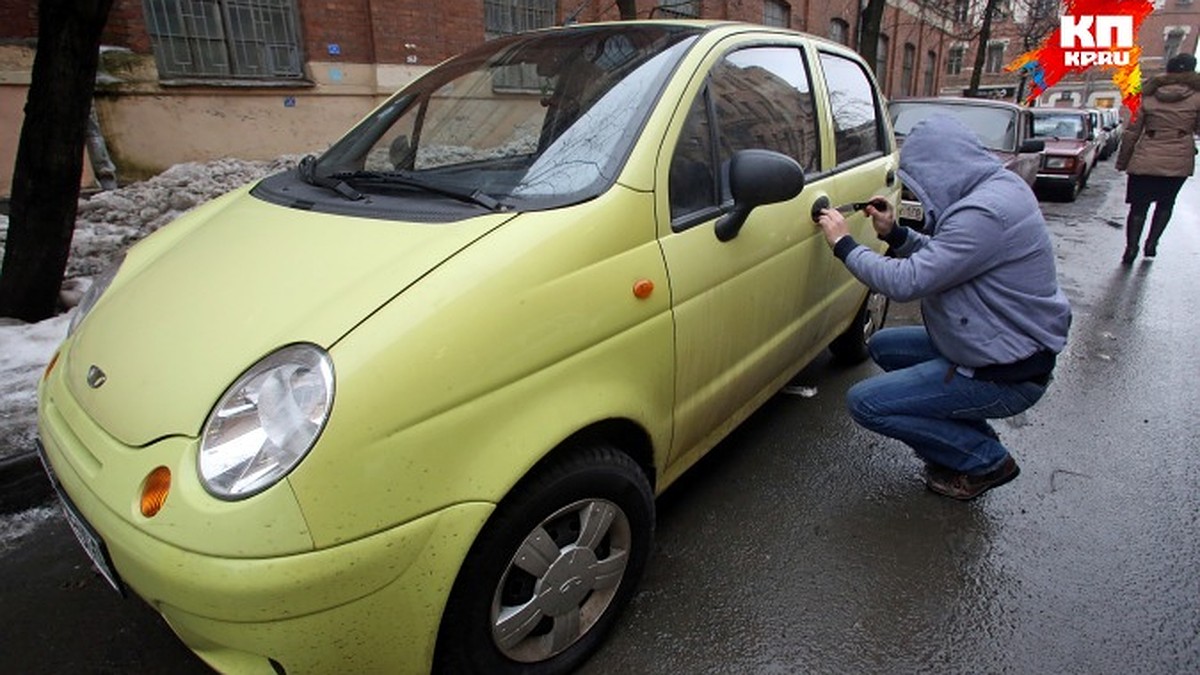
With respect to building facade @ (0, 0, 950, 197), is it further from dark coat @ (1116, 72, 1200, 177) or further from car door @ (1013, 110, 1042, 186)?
dark coat @ (1116, 72, 1200, 177)

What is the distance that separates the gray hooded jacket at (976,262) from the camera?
2.44 meters

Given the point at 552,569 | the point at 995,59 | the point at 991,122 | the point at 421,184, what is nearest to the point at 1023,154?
the point at 991,122

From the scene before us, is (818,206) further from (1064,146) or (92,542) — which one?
(1064,146)

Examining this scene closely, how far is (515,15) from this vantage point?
11188mm

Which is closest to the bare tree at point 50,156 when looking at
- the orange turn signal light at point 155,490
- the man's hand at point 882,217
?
the orange turn signal light at point 155,490

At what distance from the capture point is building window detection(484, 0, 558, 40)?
10876 millimetres

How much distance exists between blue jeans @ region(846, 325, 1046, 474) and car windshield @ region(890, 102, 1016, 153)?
6173 mm

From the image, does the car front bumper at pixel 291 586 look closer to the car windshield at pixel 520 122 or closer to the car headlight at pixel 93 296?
the car headlight at pixel 93 296

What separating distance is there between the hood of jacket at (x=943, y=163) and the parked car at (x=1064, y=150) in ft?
35.0

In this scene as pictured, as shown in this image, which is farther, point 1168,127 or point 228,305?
point 1168,127

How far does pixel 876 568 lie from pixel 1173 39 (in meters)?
68.2

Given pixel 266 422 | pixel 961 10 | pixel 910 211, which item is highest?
pixel 961 10

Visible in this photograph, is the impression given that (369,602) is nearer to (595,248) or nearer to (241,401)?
(241,401)

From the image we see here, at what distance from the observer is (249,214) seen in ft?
7.33
